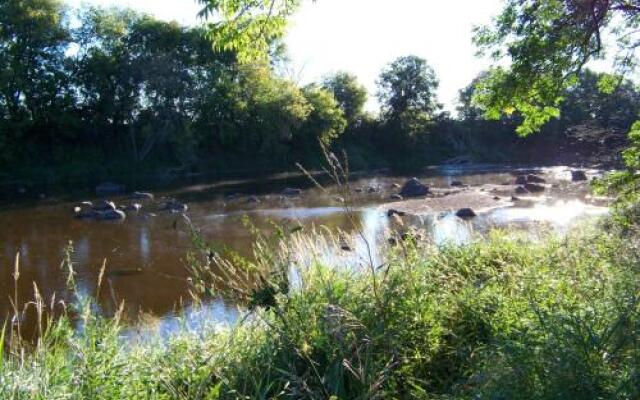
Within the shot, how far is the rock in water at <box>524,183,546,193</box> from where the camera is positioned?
30125 millimetres

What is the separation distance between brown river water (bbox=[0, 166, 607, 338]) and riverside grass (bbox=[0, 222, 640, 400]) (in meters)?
1.06

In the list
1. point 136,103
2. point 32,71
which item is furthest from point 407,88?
point 32,71

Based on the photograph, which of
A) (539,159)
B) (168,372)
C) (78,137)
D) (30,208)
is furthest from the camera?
(539,159)

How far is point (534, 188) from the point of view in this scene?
30.4 meters

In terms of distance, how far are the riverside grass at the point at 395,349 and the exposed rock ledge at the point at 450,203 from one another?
17608mm

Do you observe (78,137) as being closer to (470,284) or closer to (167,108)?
(167,108)

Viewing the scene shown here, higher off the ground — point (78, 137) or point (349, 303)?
point (78, 137)

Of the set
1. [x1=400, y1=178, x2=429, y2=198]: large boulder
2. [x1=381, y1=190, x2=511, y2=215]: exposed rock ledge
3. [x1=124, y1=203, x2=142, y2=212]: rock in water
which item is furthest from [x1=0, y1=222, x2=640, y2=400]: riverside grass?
[x1=400, y1=178, x2=429, y2=198]: large boulder

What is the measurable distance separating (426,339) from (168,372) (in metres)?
2.29

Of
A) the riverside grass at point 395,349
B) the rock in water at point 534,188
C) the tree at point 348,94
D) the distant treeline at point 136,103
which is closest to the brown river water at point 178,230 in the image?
the rock in water at point 534,188

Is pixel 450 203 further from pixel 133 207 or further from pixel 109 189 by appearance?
pixel 109 189

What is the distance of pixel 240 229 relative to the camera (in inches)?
813

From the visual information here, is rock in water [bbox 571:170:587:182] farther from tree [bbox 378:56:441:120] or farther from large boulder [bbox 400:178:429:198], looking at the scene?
tree [bbox 378:56:441:120]

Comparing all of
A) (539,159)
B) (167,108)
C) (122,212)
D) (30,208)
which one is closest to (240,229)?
(122,212)
